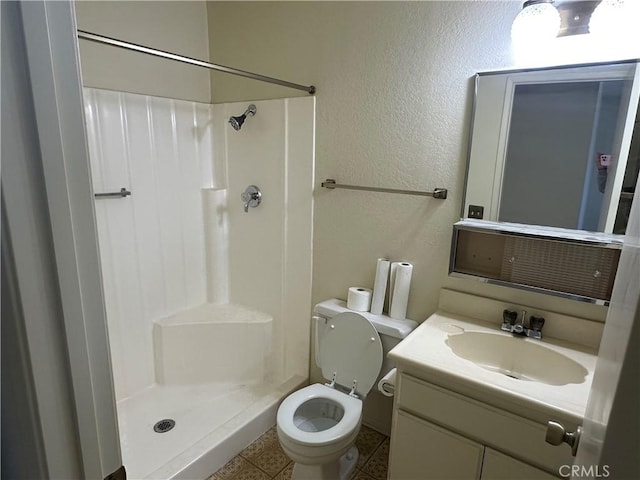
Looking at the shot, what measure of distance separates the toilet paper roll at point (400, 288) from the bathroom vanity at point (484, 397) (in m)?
0.21

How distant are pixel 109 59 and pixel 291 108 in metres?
0.94

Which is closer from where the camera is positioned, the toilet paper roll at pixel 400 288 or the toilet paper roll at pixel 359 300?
the toilet paper roll at pixel 400 288

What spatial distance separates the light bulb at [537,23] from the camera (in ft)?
4.46

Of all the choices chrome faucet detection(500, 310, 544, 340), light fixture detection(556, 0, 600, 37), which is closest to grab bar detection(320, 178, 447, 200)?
chrome faucet detection(500, 310, 544, 340)

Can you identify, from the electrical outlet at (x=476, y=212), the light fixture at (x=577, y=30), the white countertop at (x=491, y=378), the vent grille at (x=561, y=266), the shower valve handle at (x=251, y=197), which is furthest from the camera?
the shower valve handle at (x=251, y=197)

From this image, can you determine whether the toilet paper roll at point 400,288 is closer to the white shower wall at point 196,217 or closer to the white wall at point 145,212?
the white shower wall at point 196,217

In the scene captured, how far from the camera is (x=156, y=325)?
7.79 ft

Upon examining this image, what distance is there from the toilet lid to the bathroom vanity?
1.08ft

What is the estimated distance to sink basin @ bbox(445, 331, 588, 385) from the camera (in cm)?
146

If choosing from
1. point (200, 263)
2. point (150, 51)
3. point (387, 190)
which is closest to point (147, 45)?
point (150, 51)

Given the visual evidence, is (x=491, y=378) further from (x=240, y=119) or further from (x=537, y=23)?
(x=240, y=119)

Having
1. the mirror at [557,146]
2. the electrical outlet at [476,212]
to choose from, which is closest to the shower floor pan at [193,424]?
the electrical outlet at [476,212]

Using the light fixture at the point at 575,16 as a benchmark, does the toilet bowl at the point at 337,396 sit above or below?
below

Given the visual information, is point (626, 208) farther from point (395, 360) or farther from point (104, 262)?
point (104, 262)
